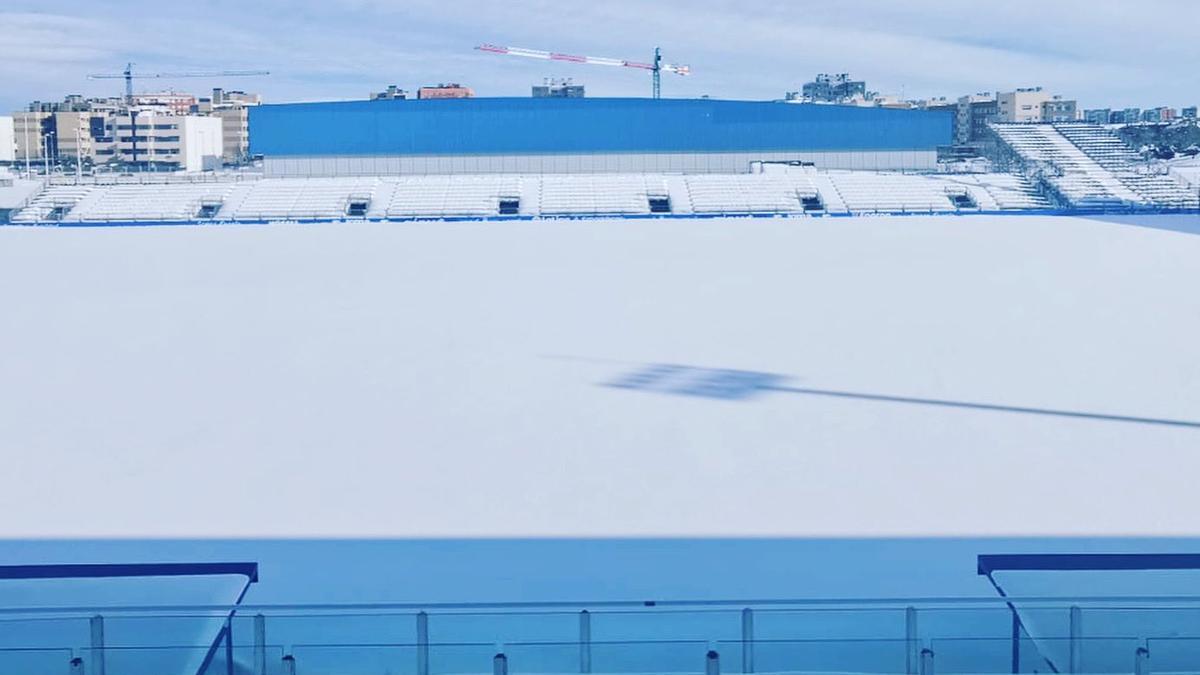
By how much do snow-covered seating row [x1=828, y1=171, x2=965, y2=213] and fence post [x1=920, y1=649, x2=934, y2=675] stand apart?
22831 millimetres

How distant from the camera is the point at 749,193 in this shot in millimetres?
26391

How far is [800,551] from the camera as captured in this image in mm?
3752

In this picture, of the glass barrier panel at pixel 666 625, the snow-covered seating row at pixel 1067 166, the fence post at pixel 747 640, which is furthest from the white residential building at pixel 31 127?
the fence post at pixel 747 640

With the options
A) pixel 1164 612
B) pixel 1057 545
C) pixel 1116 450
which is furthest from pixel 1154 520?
pixel 1164 612

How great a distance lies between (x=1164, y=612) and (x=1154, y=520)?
168 centimetres

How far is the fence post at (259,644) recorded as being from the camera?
2438 millimetres

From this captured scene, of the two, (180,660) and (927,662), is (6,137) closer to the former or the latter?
(180,660)

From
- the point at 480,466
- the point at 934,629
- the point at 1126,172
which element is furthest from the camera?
the point at 1126,172

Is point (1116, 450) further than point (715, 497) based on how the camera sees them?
Yes

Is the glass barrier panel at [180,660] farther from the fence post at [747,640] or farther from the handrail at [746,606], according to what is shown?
the fence post at [747,640]

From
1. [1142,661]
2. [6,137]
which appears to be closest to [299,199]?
[1142,661]

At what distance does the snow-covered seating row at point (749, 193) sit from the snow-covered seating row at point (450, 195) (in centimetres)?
365

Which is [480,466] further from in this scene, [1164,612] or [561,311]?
[561,311]

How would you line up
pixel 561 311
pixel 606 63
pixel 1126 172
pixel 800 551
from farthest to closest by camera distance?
1. pixel 606 63
2. pixel 1126 172
3. pixel 561 311
4. pixel 800 551
